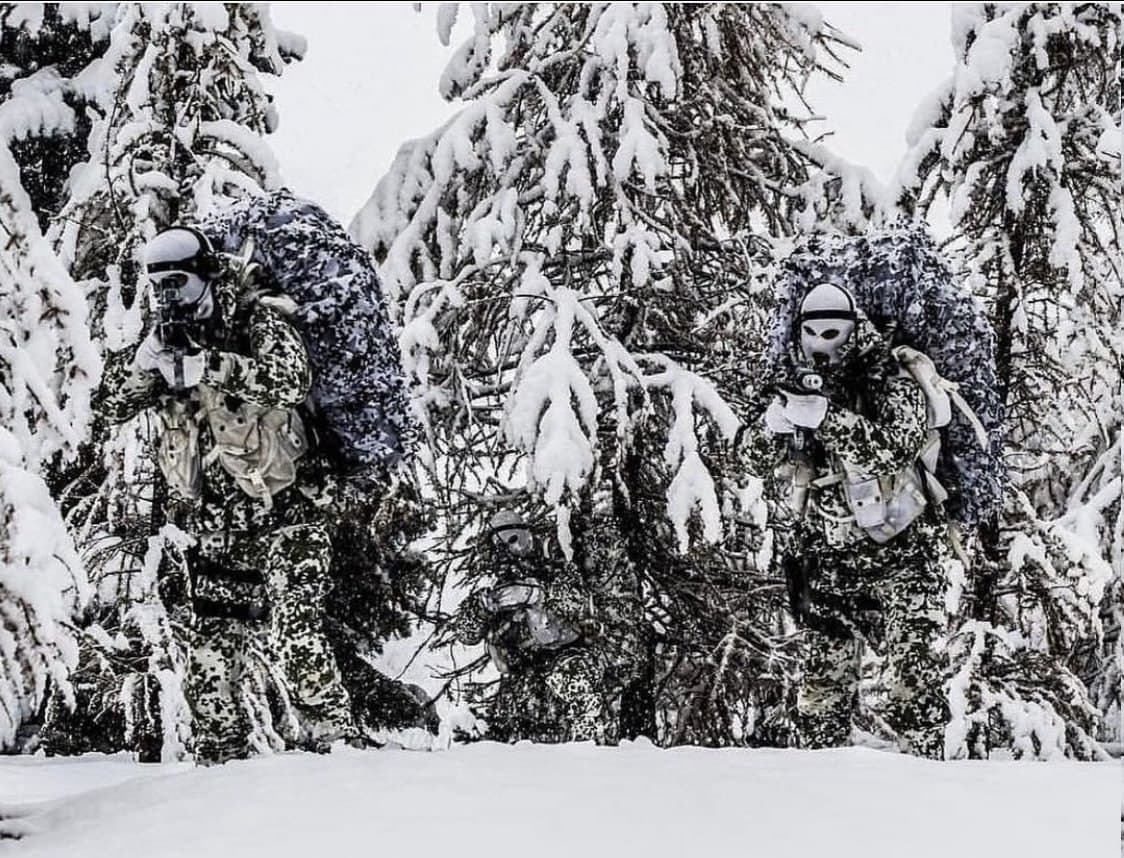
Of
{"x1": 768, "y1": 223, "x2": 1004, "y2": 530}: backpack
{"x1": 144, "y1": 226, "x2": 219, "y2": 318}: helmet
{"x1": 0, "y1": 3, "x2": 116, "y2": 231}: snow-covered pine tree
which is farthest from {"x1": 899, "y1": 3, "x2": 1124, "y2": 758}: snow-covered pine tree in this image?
{"x1": 0, "y1": 3, "x2": 116, "y2": 231}: snow-covered pine tree

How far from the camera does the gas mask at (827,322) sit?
5051 mm

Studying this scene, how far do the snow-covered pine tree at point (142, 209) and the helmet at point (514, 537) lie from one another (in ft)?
5.84

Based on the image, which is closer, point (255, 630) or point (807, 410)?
point (807, 410)

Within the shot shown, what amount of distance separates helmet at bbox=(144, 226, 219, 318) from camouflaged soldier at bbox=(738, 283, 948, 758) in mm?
2509

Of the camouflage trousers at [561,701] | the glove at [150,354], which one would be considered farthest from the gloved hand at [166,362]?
the camouflage trousers at [561,701]

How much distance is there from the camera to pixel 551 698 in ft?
24.8

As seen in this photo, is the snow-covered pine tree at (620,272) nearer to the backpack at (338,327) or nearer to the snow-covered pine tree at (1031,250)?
the snow-covered pine tree at (1031,250)

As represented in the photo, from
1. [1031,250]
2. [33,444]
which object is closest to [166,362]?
[33,444]

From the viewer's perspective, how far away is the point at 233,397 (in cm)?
509

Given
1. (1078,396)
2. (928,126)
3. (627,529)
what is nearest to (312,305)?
(627,529)

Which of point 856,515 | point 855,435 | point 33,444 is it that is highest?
point 855,435

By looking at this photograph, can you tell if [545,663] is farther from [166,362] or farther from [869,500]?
[166,362]

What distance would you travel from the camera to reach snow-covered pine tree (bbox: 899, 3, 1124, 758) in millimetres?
7430

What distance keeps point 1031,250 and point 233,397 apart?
18.5 feet
